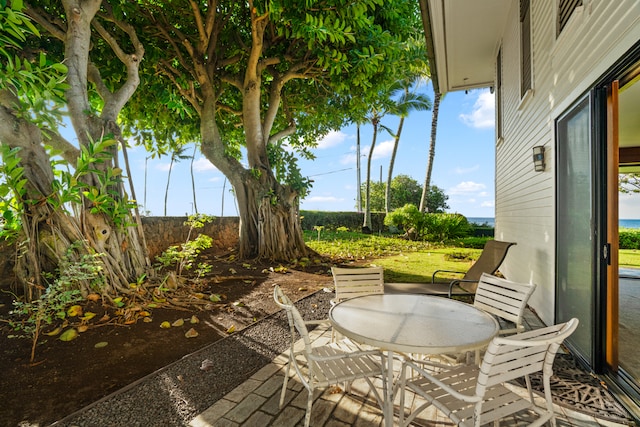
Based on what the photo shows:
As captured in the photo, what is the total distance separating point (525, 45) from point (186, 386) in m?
5.74

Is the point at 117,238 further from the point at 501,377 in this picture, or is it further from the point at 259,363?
the point at 501,377

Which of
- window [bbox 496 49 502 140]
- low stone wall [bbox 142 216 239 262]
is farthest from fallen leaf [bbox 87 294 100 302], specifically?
window [bbox 496 49 502 140]

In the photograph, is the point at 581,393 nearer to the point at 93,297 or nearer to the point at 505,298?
the point at 505,298

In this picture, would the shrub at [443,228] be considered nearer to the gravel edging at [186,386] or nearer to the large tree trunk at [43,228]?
the gravel edging at [186,386]

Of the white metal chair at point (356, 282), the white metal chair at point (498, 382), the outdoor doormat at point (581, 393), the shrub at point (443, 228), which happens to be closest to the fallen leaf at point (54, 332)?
the white metal chair at point (356, 282)

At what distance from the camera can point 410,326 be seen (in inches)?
75.9

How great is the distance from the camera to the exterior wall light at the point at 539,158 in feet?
11.8

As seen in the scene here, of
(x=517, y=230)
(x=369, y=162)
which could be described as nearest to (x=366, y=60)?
(x=517, y=230)

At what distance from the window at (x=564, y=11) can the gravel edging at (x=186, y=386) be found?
13.0 ft

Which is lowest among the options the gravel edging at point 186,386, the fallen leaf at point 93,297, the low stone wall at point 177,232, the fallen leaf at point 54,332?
the gravel edging at point 186,386

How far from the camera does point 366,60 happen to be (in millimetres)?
5914

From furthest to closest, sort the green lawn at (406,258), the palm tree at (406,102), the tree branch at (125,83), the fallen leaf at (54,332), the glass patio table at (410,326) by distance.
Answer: the palm tree at (406,102)
the green lawn at (406,258)
the tree branch at (125,83)
the fallen leaf at (54,332)
the glass patio table at (410,326)

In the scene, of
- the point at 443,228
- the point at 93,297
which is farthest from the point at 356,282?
the point at 443,228

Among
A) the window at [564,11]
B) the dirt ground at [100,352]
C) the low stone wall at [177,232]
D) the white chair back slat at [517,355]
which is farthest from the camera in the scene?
the low stone wall at [177,232]
